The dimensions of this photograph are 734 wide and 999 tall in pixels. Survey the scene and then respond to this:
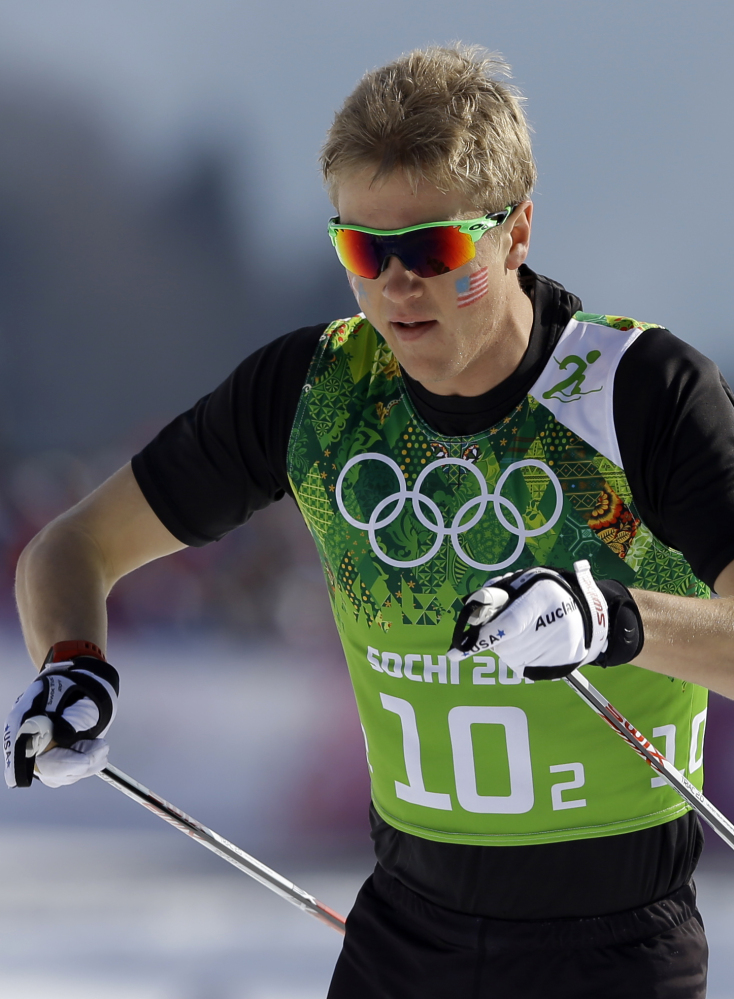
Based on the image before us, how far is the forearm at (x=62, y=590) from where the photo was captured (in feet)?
5.14

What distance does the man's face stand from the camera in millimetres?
1336

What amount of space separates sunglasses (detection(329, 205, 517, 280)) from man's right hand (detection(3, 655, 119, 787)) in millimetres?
648

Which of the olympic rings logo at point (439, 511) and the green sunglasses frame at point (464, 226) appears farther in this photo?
the olympic rings logo at point (439, 511)

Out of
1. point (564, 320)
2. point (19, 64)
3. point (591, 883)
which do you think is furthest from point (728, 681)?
point (19, 64)

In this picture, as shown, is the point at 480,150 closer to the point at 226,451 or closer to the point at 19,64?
the point at 226,451

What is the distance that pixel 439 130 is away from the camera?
132 cm

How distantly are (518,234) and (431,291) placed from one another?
0.55 ft

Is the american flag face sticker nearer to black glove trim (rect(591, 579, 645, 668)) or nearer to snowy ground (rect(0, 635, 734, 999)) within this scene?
black glove trim (rect(591, 579, 645, 668))

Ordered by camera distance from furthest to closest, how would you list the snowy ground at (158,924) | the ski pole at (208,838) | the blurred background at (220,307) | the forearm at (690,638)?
the blurred background at (220,307), the snowy ground at (158,924), the ski pole at (208,838), the forearm at (690,638)

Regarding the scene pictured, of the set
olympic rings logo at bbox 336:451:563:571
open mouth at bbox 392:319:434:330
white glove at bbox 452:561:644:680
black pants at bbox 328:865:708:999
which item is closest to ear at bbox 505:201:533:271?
open mouth at bbox 392:319:434:330

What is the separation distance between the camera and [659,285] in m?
3.68

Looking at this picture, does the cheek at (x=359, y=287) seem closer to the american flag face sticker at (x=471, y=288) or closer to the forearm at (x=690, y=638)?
the american flag face sticker at (x=471, y=288)

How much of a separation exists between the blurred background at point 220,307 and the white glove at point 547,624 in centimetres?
214

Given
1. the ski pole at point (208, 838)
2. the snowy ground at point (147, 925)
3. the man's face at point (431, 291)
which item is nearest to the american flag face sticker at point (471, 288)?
the man's face at point (431, 291)
